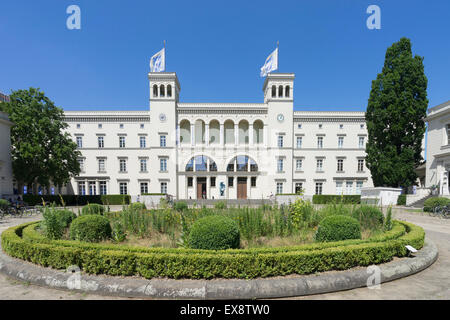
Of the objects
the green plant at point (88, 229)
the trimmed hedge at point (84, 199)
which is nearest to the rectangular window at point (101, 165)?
the trimmed hedge at point (84, 199)

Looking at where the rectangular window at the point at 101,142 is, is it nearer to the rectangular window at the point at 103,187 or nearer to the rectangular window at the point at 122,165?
the rectangular window at the point at 122,165

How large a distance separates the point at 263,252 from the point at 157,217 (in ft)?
16.5

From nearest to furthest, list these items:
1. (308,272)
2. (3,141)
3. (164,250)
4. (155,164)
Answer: (308,272) → (164,250) → (3,141) → (155,164)

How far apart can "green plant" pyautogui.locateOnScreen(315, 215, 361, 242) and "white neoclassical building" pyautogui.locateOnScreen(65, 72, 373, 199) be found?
2395cm

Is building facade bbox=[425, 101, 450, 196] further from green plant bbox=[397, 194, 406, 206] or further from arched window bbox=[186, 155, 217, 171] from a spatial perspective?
arched window bbox=[186, 155, 217, 171]

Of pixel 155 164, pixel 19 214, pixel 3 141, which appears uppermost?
pixel 3 141

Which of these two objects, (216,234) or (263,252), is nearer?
(263,252)

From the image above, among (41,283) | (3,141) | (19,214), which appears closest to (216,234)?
(41,283)

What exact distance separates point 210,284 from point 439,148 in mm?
29827

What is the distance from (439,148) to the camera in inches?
849

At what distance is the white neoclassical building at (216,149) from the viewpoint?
29172mm

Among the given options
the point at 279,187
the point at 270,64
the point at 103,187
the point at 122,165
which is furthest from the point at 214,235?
the point at 103,187

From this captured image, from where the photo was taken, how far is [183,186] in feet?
97.1
